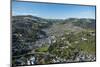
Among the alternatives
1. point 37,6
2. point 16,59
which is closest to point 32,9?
point 37,6

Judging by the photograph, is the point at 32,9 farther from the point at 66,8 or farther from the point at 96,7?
the point at 96,7

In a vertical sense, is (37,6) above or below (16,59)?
above

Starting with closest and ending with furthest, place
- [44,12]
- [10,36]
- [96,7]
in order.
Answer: [10,36] → [44,12] → [96,7]

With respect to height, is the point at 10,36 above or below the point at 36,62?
above

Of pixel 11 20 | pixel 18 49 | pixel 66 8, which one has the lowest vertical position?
pixel 18 49

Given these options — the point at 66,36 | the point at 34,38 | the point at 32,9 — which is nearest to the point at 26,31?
the point at 34,38

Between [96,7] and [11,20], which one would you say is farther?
[96,7]

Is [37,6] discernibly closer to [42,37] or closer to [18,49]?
[42,37]

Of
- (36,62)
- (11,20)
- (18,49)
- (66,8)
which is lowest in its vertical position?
(36,62)

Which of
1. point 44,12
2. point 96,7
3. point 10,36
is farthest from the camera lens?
point 96,7
